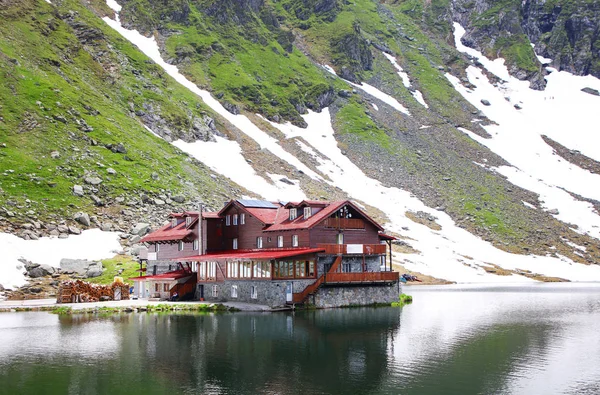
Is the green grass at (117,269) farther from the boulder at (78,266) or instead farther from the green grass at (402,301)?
the green grass at (402,301)

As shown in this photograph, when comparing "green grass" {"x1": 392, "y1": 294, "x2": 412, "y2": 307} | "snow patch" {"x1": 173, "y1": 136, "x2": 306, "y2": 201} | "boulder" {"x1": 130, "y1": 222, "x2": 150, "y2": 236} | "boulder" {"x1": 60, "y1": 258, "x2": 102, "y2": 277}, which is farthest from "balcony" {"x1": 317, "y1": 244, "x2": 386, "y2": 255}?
"snow patch" {"x1": 173, "y1": 136, "x2": 306, "y2": 201}

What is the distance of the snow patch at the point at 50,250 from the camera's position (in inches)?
3312

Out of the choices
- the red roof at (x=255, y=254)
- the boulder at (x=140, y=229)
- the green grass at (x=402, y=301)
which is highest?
the boulder at (x=140, y=229)

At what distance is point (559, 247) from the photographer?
15638 centimetres

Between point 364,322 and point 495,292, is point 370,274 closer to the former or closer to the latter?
point 364,322

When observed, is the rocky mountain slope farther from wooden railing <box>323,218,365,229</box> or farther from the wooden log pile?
wooden railing <box>323,218,365,229</box>

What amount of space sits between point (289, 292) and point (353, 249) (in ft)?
30.9

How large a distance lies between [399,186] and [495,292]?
69.1 meters

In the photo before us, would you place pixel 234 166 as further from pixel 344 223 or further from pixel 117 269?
pixel 344 223

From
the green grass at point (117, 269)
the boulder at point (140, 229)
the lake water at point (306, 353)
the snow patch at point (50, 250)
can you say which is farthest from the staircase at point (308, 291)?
the boulder at point (140, 229)

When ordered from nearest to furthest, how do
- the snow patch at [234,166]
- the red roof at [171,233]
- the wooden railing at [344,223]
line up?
the wooden railing at [344,223], the red roof at [171,233], the snow patch at [234,166]

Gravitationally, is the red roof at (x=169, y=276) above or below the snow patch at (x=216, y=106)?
below

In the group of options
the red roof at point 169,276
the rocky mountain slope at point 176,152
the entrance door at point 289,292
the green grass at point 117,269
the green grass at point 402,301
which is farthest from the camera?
the rocky mountain slope at point 176,152

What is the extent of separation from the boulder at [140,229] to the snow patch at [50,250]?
2.66 metres
